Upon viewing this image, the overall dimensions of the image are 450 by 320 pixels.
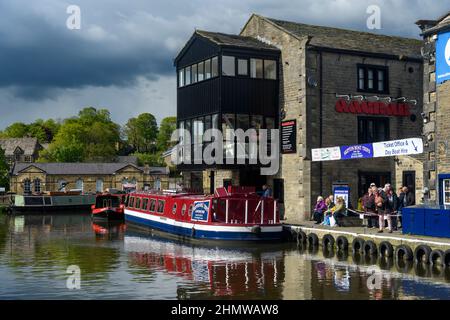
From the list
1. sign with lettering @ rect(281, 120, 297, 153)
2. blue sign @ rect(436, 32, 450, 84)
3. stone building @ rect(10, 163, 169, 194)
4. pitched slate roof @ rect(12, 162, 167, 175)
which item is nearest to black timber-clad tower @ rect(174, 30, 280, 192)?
sign with lettering @ rect(281, 120, 297, 153)

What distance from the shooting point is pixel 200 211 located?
90.5 feet

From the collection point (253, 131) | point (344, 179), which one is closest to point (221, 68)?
point (253, 131)

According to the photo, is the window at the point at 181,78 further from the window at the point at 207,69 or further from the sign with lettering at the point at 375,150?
the sign with lettering at the point at 375,150

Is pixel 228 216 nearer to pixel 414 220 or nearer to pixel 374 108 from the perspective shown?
pixel 414 220

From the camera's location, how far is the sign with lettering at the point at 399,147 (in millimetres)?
22922

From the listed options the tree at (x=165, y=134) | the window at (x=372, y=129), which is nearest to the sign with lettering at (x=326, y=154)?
the window at (x=372, y=129)

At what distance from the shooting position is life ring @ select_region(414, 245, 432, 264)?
2003 cm

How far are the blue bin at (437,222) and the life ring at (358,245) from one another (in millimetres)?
2586

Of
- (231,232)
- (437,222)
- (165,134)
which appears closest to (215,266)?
(231,232)

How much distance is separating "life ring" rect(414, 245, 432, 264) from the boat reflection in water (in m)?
4.57

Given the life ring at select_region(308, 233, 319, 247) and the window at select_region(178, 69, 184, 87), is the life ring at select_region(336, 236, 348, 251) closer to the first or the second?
the life ring at select_region(308, 233, 319, 247)
